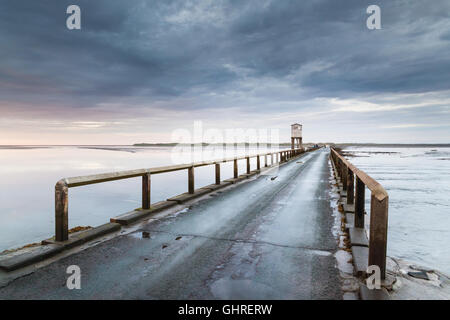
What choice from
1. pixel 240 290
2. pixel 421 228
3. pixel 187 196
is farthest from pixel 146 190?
pixel 421 228

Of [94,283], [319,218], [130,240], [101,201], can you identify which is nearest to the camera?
[94,283]

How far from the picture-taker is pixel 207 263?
3586 mm

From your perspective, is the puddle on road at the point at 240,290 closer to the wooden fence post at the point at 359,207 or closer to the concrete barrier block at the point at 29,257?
the concrete barrier block at the point at 29,257

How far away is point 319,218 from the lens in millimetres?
5875

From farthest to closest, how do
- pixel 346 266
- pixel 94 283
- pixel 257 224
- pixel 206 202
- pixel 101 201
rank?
pixel 101 201 → pixel 206 202 → pixel 257 224 → pixel 346 266 → pixel 94 283

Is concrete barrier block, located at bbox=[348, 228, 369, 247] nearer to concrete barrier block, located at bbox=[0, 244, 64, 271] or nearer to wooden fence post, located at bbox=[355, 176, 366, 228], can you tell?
wooden fence post, located at bbox=[355, 176, 366, 228]

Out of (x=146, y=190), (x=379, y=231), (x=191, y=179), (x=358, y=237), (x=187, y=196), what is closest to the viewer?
(x=379, y=231)

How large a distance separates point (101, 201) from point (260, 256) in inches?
385

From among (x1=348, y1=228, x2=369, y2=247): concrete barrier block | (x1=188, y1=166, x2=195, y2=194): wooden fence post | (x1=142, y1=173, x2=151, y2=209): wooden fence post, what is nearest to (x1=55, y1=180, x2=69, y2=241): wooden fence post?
(x1=142, y1=173, x2=151, y2=209): wooden fence post

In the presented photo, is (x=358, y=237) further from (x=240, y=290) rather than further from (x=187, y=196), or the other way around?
(x=187, y=196)

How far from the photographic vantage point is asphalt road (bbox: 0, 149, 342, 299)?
113 inches
